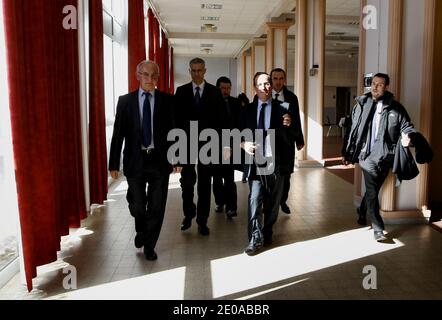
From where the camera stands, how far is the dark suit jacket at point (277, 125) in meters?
3.96

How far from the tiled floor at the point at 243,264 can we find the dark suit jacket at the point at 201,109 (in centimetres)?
117

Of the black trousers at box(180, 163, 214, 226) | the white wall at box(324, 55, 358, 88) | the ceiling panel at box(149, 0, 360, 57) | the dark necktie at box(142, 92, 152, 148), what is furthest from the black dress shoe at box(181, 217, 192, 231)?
the white wall at box(324, 55, 358, 88)

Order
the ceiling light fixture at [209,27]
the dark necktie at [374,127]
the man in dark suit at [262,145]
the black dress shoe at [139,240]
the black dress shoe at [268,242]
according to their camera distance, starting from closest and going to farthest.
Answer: the man in dark suit at [262,145] → the black dress shoe at [139,240] → the black dress shoe at [268,242] → the dark necktie at [374,127] → the ceiling light fixture at [209,27]

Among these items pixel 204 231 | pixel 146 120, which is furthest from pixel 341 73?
pixel 146 120

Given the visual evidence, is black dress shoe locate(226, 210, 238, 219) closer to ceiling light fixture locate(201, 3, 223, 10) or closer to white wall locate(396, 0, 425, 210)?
white wall locate(396, 0, 425, 210)

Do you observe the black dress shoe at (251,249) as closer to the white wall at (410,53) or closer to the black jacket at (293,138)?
the black jacket at (293,138)

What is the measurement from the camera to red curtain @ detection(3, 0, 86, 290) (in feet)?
9.74

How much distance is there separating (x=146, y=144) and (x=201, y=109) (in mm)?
841

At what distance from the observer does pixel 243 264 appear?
12.1ft

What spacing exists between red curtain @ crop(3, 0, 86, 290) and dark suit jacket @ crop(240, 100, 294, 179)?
67.0 inches

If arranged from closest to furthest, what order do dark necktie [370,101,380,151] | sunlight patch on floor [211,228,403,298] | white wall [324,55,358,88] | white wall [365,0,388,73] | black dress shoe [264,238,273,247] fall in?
sunlight patch on floor [211,228,403,298] < black dress shoe [264,238,273,247] < dark necktie [370,101,380,151] < white wall [365,0,388,73] < white wall [324,55,358,88]

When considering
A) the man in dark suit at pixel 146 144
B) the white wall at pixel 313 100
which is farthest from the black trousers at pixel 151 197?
the white wall at pixel 313 100

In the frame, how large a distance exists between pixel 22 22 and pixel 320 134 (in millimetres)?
7502

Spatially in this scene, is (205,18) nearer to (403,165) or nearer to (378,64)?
(378,64)
